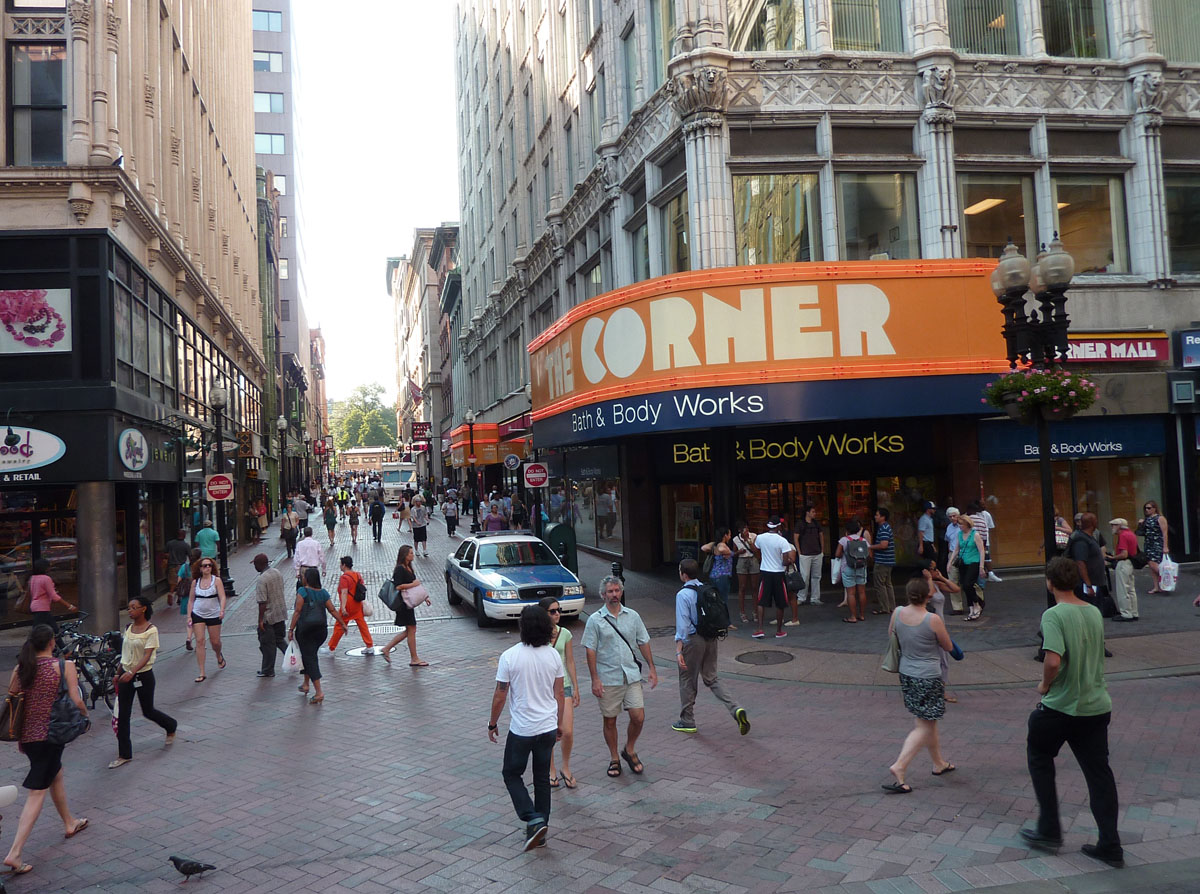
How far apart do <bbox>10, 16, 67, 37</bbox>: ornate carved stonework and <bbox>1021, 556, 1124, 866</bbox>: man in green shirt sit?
21528mm

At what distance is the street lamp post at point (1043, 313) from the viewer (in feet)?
38.3

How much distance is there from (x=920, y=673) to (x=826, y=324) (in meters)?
10.7

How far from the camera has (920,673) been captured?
7.42 metres

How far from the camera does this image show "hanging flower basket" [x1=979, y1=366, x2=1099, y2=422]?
39.0ft

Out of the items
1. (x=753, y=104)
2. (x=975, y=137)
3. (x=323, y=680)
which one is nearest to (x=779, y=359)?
(x=753, y=104)

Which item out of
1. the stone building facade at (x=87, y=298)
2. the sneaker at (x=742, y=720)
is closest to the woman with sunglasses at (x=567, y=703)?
the sneaker at (x=742, y=720)

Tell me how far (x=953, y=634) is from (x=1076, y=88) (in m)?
13.1

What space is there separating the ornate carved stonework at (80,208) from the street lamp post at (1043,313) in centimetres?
1706

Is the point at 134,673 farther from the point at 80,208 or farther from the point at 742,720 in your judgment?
the point at 80,208

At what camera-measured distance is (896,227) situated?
18672mm

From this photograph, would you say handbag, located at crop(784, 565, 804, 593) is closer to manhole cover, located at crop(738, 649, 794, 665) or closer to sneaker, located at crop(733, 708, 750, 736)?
manhole cover, located at crop(738, 649, 794, 665)

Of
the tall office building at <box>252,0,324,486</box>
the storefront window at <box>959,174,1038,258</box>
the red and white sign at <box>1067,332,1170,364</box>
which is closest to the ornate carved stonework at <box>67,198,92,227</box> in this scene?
the storefront window at <box>959,174,1038,258</box>

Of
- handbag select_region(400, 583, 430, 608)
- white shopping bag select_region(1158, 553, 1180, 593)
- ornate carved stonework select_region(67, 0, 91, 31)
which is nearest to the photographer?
handbag select_region(400, 583, 430, 608)

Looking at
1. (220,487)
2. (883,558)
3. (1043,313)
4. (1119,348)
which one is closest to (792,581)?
(883,558)
